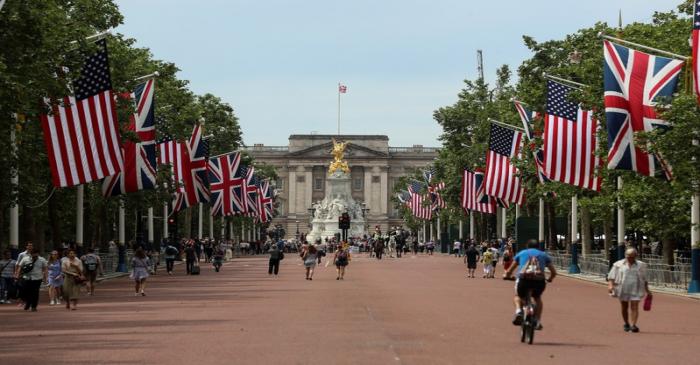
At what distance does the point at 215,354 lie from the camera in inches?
817

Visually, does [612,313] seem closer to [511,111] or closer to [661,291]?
[661,291]

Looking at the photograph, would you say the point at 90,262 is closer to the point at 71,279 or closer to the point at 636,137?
the point at 71,279

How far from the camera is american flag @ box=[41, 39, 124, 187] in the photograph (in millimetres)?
39125

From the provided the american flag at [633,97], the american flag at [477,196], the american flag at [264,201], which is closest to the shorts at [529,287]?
the american flag at [633,97]

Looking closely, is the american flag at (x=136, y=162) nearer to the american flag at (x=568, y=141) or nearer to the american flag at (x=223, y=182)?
the american flag at (x=568, y=141)

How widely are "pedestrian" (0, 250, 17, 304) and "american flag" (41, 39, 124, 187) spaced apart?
2534 mm

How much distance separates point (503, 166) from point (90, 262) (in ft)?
98.0

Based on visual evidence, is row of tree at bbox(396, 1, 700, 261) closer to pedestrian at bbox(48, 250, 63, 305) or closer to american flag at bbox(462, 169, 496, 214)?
american flag at bbox(462, 169, 496, 214)

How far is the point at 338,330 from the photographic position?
25.7 meters

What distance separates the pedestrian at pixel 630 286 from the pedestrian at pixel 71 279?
542 inches

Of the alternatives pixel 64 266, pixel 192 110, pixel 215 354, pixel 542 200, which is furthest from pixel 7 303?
pixel 192 110

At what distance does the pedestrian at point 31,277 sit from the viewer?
3425 centimetres

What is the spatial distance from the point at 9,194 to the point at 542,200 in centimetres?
3379

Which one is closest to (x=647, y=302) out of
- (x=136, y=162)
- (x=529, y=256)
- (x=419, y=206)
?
(x=529, y=256)
